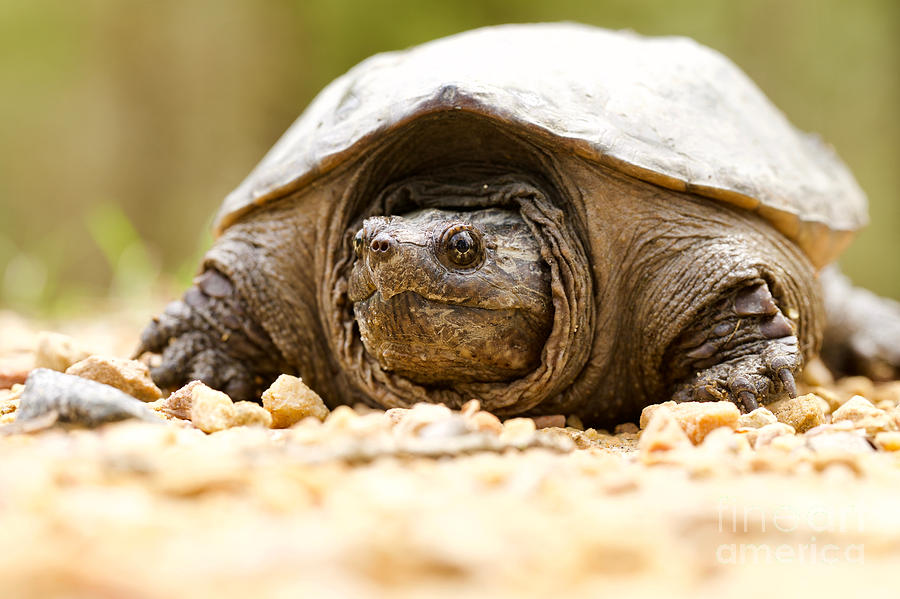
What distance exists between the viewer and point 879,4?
9023mm

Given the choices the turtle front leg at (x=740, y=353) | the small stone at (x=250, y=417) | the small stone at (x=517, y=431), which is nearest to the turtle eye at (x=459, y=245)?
the small stone at (x=517, y=431)

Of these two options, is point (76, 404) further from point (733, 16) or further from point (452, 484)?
point (733, 16)

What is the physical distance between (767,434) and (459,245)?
90 centimetres

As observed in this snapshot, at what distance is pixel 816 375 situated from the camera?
132 inches

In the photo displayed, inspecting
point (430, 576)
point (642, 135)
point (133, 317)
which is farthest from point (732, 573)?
point (133, 317)

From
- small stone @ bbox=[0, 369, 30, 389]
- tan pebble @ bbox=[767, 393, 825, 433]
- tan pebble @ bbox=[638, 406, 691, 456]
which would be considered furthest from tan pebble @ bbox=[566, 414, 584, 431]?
small stone @ bbox=[0, 369, 30, 389]

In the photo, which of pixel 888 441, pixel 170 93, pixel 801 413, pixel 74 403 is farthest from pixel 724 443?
pixel 170 93

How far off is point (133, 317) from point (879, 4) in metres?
8.46

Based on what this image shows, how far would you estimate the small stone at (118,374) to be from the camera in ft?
7.31

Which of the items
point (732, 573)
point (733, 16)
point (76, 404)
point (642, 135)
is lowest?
point (732, 573)

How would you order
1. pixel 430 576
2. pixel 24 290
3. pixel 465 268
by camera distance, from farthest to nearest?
pixel 24 290, pixel 465 268, pixel 430 576

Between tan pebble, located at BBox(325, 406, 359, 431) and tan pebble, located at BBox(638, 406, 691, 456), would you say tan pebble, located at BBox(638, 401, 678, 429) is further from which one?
tan pebble, located at BBox(325, 406, 359, 431)

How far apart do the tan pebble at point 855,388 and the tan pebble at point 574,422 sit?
3.26ft

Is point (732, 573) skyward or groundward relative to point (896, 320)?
groundward
